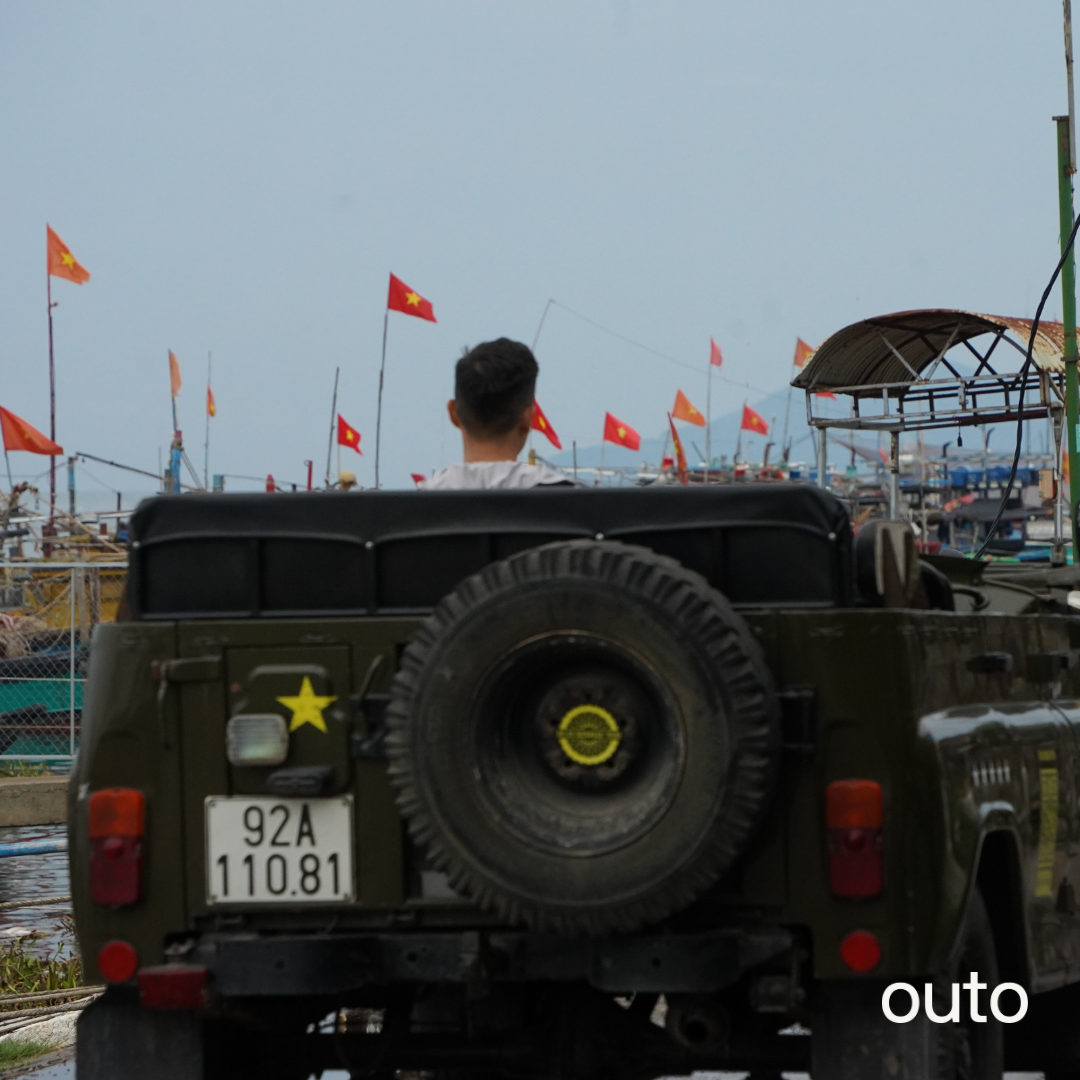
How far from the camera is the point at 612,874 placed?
13.1 ft

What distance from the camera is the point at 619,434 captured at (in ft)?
190

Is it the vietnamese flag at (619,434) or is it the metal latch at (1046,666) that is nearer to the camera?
the metal latch at (1046,666)

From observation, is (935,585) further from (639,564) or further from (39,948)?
(39,948)

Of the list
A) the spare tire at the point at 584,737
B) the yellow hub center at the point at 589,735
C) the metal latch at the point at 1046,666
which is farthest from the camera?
the metal latch at the point at 1046,666

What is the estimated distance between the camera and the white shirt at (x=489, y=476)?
16.3 ft

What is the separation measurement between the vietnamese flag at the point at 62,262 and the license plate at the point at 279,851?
1259 inches

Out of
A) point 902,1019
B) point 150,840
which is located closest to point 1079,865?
point 902,1019

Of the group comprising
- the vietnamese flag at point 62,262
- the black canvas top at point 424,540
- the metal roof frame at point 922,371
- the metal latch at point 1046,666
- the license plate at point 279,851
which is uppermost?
the vietnamese flag at point 62,262

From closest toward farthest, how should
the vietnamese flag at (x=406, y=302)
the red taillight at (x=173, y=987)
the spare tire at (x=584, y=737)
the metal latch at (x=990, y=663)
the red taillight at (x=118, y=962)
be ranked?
the spare tire at (x=584, y=737) → the red taillight at (x=173, y=987) → the red taillight at (x=118, y=962) → the metal latch at (x=990, y=663) → the vietnamese flag at (x=406, y=302)

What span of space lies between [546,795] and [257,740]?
72 centimetres

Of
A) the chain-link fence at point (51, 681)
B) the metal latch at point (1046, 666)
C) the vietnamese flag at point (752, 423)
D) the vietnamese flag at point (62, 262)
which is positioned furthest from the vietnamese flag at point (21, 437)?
the vietnamese flag at point (752, 423)

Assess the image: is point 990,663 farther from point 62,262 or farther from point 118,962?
point 62,262

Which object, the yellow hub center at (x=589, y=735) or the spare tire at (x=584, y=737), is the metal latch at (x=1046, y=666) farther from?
the yellow hub center at (x=589, y=735)

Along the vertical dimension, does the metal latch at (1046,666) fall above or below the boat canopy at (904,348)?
below
